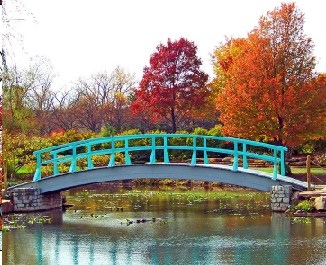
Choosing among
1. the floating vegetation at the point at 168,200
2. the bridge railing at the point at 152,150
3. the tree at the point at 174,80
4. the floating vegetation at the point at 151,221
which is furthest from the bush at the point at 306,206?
the tree at the point at 174,80

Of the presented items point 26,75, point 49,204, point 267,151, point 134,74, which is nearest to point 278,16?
point 267,151

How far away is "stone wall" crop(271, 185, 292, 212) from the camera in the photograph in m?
18.2

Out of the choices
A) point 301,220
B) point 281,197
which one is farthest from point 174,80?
point 301,220

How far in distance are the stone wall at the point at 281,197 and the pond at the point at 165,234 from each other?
534 mm

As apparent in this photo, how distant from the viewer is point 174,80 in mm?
37156

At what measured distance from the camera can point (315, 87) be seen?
24969 millimetres

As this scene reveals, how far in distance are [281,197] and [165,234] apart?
4252 mm

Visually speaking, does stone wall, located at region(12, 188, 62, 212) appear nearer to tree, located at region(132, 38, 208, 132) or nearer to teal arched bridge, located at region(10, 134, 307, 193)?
teal arched bridge, located at region(10, 134, 307, 193)

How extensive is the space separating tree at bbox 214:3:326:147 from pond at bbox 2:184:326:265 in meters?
3.56

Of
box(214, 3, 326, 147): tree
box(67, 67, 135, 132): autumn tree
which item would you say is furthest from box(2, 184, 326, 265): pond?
box(67, 67, 135, 132): autumn tree

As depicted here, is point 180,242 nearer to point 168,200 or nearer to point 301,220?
point 301,220

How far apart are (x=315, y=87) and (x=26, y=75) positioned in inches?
763

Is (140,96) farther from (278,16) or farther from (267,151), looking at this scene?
(278,16)

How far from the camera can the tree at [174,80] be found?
3694cm
